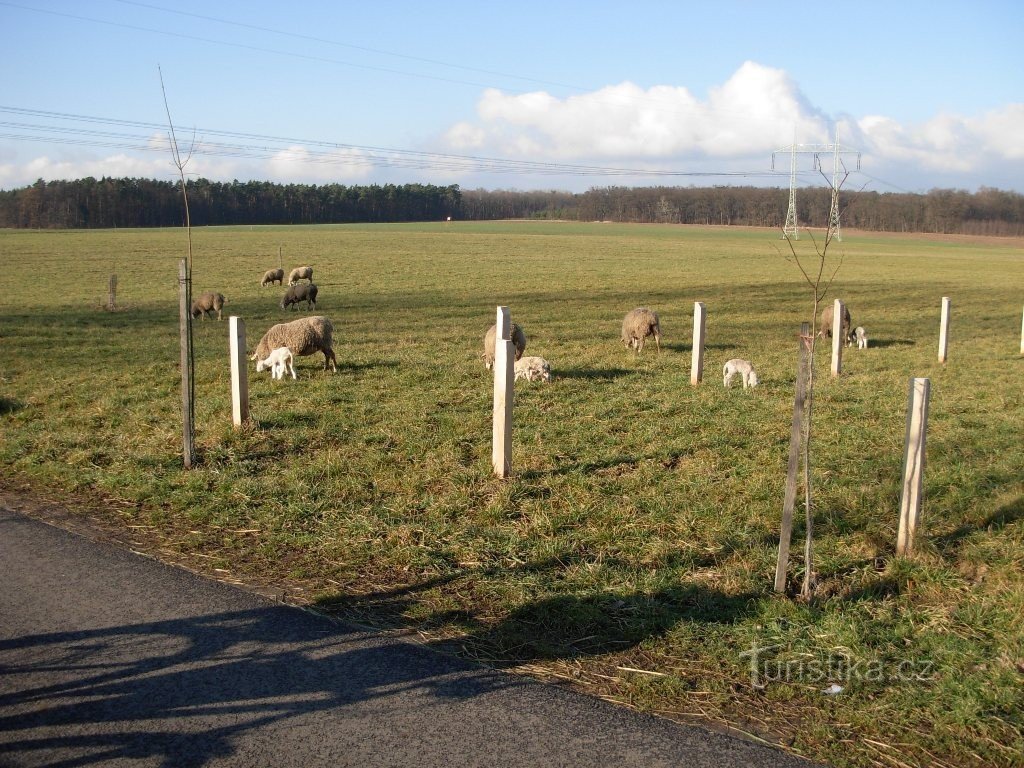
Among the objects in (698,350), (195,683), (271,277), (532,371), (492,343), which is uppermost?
(271,277)

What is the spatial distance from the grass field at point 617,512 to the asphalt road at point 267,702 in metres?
0.29

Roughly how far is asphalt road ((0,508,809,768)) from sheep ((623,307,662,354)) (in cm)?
1341

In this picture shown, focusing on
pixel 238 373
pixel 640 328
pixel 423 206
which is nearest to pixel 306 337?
pixel 238 373

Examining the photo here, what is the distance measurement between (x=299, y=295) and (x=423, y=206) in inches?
4254

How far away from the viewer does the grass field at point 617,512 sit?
4.43 metres

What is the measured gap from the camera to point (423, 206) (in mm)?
134750

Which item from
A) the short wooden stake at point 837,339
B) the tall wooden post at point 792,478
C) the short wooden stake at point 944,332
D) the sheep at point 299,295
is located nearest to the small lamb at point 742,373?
the short wooden stake at point 837,339

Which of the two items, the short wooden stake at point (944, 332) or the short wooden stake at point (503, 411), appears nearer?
the short wooden stake at point (503, 411)

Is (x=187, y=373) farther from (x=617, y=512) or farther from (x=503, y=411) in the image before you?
(x=617, y=512)

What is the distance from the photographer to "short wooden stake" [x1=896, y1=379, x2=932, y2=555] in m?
5.86

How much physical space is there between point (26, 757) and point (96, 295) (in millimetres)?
30198

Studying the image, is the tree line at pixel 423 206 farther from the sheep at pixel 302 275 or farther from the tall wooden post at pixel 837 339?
the tall wooden post at pixel 837 339

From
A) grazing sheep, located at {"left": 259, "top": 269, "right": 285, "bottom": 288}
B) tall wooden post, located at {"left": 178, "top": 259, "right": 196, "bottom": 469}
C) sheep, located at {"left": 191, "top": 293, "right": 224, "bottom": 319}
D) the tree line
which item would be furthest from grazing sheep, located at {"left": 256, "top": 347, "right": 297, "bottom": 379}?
the tree line

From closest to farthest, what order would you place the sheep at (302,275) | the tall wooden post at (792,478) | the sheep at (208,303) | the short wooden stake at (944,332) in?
the tall wooden post at (792,478), the short wooden stake at (944,332), the sheep at (208,303), the sheep at (302,275)
